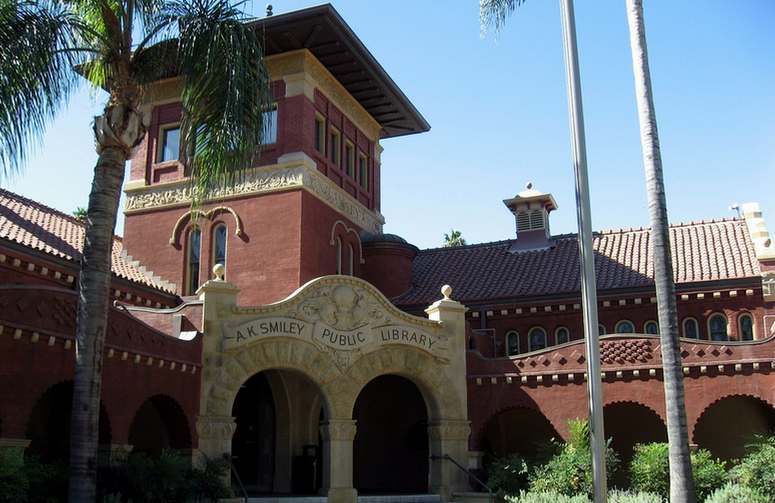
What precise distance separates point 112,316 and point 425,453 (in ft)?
40.4

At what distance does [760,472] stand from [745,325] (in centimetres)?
696

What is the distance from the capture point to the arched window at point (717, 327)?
87.7 feet

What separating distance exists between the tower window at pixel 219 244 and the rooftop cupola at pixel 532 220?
11072 millimetres

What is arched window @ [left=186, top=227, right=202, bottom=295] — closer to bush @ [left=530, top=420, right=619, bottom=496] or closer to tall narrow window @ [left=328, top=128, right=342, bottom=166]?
tall narrow window @ [left=328, top=128, right=342, bottom=166]

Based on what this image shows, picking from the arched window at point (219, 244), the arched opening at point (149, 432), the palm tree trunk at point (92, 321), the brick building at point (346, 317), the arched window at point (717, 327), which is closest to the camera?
the palm tree trunk at point (92, 321)

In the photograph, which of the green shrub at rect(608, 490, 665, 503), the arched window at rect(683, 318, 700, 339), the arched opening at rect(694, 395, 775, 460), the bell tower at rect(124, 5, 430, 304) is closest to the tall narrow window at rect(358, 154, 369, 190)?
the bell tower at rect(124, 5, 430, 304)

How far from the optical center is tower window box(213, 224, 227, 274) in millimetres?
27562

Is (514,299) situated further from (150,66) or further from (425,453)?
(150,66)

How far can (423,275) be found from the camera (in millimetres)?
32625

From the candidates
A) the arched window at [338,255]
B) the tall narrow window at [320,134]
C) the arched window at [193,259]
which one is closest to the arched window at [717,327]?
the arched window at [338,255]

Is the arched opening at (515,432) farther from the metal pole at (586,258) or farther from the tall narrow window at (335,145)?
the metal pole at (586,258)

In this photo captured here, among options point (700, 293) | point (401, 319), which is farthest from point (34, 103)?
point (700, 293)

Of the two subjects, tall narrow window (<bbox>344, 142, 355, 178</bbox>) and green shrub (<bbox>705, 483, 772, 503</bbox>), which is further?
tall narrow window (<bbox>344, 142, 355, 178</bbox>)

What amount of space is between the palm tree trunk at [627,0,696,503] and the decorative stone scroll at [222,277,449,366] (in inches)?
332
